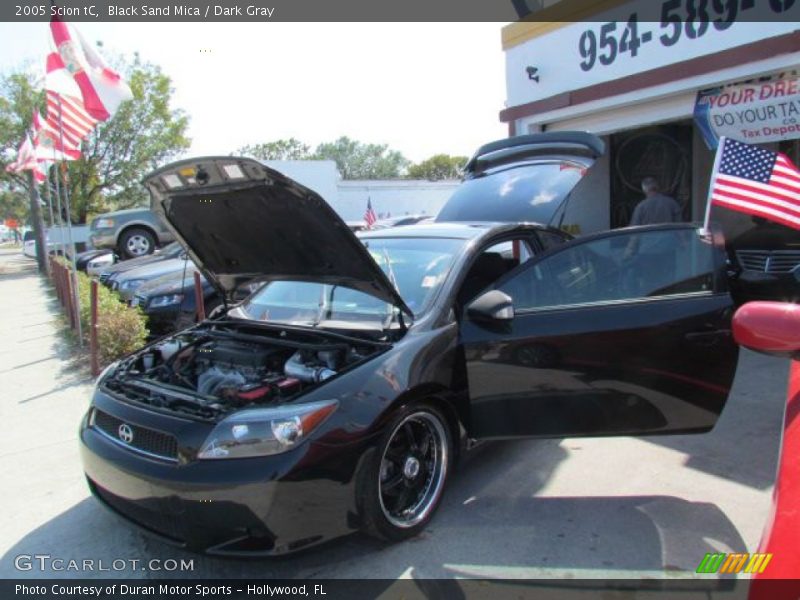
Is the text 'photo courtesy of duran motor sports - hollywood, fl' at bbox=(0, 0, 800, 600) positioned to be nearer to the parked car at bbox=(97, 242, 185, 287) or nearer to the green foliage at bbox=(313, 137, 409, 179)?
the parked car at bbox=(97, 242, 185, 287)

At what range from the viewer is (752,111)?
7.93 metres

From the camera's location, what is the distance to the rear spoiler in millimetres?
5664

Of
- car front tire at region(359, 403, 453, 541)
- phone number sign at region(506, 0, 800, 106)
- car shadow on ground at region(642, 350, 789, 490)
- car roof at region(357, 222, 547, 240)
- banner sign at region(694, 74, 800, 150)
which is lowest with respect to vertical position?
car shadow on ground at region(642, 350, 789, 490)

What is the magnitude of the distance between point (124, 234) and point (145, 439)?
14.8 m

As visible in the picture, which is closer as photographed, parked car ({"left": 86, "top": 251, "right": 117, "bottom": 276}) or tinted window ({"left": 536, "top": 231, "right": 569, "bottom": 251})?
tinted window ({"left": 536, "top": 231, "right": 569, "bottom": 251})

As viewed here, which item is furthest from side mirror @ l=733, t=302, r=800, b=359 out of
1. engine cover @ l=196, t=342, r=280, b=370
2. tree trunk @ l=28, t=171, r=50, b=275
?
tree trunk @ l=28, t=171, r=50, b=275

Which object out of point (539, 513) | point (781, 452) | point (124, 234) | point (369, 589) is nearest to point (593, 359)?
point (539, 513)

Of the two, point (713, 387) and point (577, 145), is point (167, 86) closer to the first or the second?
point (577, 145)

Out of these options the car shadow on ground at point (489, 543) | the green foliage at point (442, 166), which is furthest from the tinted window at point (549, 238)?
the green foliage at point (442, 166)

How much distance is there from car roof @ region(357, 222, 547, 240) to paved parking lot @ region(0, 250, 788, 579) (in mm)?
1469

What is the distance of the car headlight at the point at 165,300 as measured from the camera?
7.98 metres

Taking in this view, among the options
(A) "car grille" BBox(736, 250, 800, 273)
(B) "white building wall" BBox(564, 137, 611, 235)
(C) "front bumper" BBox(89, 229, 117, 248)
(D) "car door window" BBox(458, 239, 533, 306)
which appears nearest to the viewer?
→ (D) "car door window" BBox(458, 239, 533, 306)

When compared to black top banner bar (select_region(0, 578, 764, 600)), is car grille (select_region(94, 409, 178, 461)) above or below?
above

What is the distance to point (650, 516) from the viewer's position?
330cm
